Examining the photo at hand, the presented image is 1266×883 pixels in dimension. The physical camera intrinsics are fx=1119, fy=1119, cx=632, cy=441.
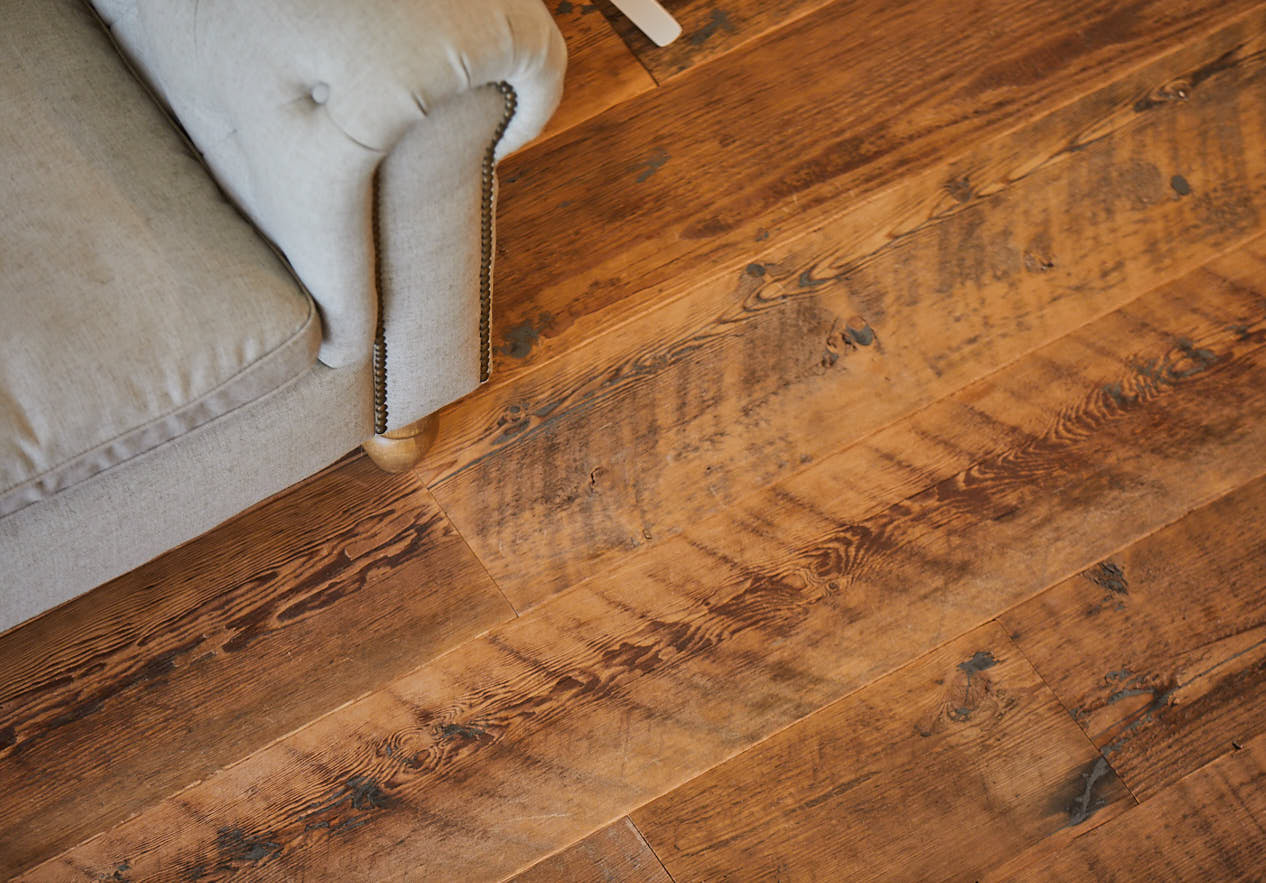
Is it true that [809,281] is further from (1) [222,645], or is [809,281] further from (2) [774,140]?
(1) [222,645]

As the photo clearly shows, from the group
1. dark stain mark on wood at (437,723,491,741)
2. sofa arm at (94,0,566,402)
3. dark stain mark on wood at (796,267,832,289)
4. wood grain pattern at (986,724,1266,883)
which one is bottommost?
wood grain pattern at (986,724,1266,883)

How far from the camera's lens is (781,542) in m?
1.30

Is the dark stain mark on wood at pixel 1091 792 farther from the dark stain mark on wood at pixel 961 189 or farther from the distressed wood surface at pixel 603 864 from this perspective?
the dark stain mark on wood at pixel 961 189

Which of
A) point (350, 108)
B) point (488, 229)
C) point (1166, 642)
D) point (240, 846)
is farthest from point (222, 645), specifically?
point (1166, 642)

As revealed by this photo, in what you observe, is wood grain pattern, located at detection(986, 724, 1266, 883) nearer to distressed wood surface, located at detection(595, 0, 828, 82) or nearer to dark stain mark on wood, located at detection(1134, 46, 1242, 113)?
dark stain mark on wood, located at detection(1134, 46, 1242, 113)

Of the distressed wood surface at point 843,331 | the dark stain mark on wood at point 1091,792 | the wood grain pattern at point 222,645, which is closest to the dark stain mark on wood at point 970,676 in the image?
the dark stain mark on wood at point 1091,792

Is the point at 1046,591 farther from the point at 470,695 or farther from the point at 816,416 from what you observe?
the point at 470,695

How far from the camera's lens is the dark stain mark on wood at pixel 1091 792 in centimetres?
121

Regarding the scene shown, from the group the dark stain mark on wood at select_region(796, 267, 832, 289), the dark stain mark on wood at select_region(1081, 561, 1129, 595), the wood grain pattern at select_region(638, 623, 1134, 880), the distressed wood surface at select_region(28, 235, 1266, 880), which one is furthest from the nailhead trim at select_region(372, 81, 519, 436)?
the dark stain mark on wood at select_region(1081, 561, 1129, 595)

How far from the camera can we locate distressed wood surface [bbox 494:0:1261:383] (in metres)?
1.40

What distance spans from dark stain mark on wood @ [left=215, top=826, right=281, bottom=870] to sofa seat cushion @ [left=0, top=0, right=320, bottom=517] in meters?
0.44

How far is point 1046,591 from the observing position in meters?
1.29

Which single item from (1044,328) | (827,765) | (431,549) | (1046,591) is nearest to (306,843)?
(431,549)

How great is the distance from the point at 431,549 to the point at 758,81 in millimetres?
760
